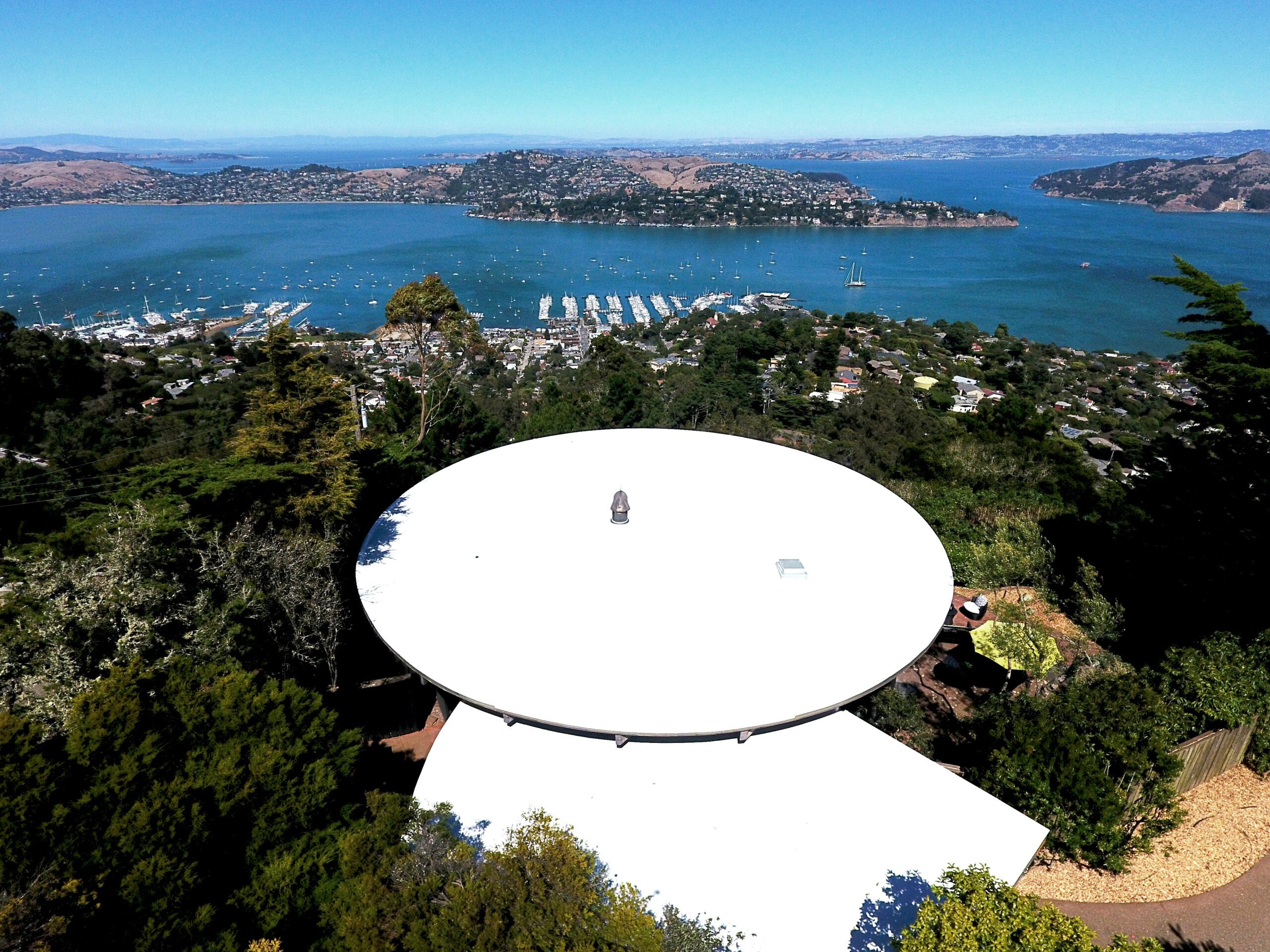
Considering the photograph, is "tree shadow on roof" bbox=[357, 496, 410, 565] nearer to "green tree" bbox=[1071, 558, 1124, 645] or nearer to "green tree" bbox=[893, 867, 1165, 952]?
"green tree" bbox=[893, 867, 1165, 952]

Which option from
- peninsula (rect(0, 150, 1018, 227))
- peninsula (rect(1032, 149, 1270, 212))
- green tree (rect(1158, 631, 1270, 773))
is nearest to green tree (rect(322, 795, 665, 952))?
green tree (rect(1158, 631, 1270, 773))

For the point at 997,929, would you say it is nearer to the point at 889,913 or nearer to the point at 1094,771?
the point at 889,913

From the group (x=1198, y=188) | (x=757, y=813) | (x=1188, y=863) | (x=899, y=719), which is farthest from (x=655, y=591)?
(x=1198, y=188)

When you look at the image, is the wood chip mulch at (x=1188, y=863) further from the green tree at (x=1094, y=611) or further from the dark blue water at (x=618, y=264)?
the dark blue water at (x=618, y=264)

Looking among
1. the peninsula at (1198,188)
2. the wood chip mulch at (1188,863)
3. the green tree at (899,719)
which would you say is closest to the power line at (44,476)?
the green tree at (899,719)

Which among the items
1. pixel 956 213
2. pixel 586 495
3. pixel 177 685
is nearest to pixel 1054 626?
pixel 586 495

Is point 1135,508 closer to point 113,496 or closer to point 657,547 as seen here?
point 657,547
